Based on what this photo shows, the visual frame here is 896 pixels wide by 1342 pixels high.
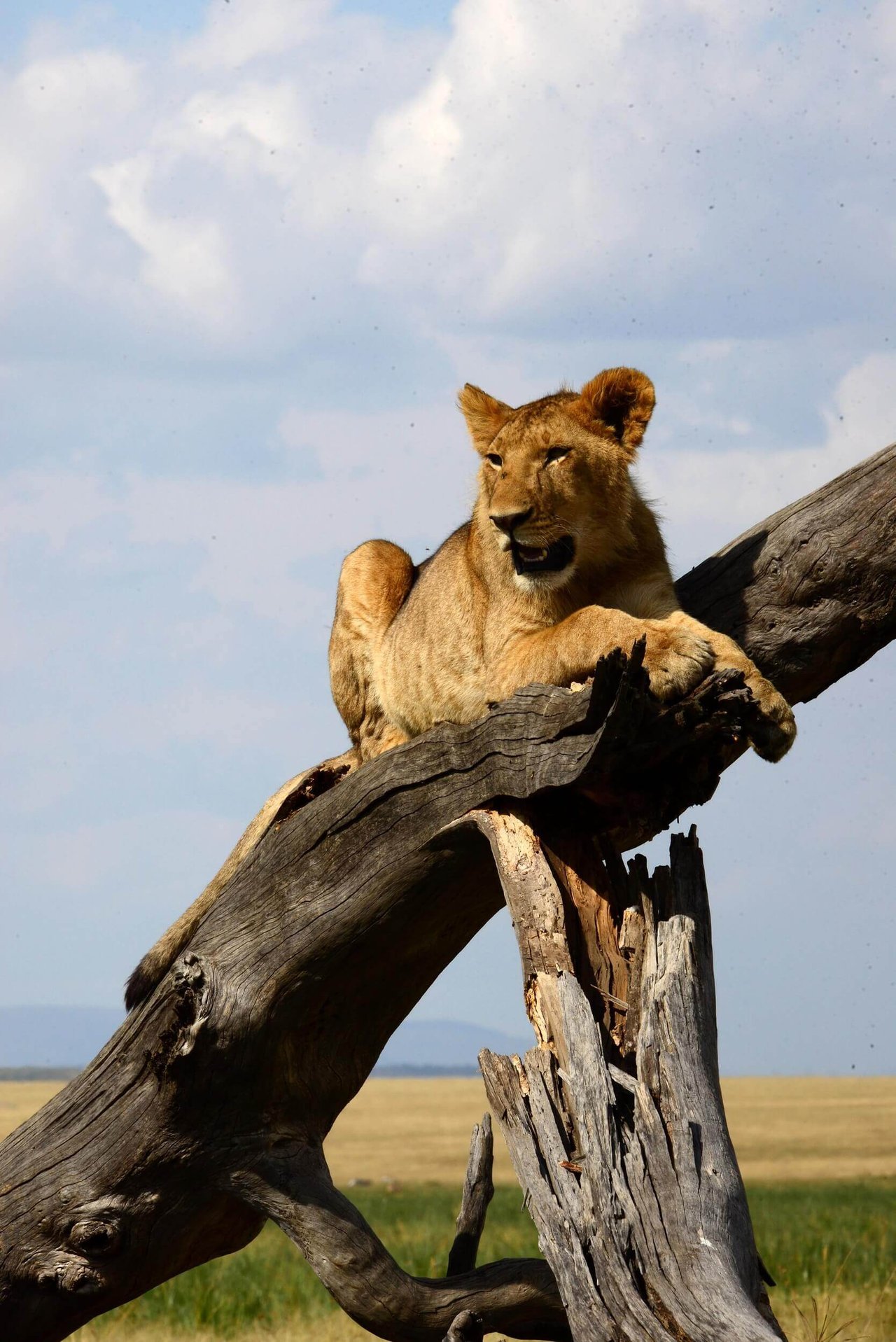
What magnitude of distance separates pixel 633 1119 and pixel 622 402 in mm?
3661

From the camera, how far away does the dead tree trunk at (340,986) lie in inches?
258

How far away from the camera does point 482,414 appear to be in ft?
25.1

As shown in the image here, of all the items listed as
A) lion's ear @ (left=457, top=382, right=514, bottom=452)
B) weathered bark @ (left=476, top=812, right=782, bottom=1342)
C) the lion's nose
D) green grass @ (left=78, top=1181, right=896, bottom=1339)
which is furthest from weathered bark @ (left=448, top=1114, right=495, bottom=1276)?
green grass @ (left=78, top=1181, right=896, bottom=1339)

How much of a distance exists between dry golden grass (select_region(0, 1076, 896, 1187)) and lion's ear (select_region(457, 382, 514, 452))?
29059 millimetres

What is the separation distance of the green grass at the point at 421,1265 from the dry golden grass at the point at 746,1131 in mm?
15327

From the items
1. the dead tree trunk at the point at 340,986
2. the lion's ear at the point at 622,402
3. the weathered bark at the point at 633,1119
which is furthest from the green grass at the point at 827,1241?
the lion's ear at the point at 622,402

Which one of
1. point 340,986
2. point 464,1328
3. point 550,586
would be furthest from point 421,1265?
point 550,586

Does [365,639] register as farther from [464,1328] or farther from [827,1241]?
[827,1241]

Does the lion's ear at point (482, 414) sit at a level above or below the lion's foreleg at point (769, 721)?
above

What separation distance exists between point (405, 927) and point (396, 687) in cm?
161

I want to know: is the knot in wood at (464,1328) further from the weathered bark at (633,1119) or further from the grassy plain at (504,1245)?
the grassy plain at (504,1245)

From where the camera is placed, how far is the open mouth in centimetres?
686

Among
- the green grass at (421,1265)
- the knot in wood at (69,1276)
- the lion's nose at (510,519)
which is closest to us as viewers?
the lion's nose at (510,519)

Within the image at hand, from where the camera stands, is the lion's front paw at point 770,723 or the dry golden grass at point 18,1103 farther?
the dry golden grass at point 18,1103
